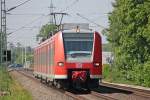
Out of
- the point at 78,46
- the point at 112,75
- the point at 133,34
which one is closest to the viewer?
the point at 78,46

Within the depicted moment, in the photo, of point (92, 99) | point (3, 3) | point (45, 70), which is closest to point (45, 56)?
point (45, 70)

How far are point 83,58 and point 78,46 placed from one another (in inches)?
27.6

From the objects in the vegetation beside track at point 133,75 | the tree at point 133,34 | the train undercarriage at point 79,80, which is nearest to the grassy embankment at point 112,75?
the vegetation beside track at point 133,75

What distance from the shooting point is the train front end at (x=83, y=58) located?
98.9 feet

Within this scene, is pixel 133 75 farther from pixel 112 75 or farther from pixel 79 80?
pixel 79 80

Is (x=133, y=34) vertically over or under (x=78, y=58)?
over

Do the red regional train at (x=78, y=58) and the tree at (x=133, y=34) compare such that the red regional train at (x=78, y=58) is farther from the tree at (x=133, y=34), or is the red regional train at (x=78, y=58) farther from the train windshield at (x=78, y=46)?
the tree at (x=133, y=34)

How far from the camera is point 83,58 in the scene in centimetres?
3027

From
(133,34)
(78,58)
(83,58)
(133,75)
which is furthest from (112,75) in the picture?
(78,58)

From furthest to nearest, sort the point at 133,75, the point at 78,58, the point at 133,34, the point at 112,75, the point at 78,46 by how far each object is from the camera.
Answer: the point at 112,75 < the point at 133,75 < the point at 133,34 < the point at 78,46 < the point at 78,58

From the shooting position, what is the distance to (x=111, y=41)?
2502 inches

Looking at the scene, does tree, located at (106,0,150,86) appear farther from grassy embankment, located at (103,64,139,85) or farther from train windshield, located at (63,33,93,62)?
train windshield, located at (63,33,93,62)

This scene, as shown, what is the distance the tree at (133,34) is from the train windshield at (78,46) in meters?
14.2

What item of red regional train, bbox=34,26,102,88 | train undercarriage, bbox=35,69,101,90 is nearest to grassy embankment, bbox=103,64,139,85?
train undercarriage, bbox=35,69,101,90
